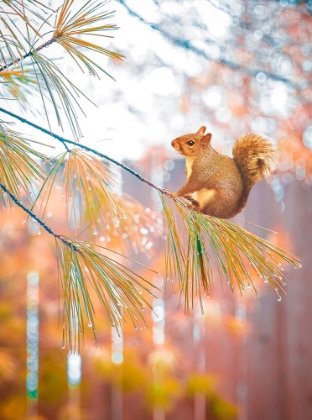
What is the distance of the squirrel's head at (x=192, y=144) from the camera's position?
0.60 m

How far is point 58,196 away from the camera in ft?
3.56

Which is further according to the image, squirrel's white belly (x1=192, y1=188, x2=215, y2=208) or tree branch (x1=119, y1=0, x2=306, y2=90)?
tree branch (x1=119, y1=0, x2=306, y2=90)

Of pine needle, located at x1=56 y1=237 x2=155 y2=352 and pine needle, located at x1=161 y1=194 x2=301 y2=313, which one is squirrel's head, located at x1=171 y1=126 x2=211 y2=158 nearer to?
pine needle, located at x1=161 y1=194 x2=301 y2=313

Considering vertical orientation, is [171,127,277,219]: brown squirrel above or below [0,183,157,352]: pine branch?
above

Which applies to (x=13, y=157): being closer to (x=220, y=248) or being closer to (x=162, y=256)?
(x=220, y=248)

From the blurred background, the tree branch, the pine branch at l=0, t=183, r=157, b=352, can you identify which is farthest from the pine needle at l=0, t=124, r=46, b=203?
the tree branch

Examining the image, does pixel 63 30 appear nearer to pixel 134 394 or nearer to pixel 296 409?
pixel 134 394

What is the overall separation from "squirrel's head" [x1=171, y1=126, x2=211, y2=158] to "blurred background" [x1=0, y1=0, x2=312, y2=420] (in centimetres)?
35

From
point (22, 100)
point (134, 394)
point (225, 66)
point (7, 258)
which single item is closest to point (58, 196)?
point (7, 258)

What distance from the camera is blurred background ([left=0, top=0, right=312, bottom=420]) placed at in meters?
1.06

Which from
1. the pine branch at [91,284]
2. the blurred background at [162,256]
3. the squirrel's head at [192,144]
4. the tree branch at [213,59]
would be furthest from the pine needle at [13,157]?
the tree branch at [213,59]

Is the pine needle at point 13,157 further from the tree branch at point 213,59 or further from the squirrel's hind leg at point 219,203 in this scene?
the tree branch at point 213,59

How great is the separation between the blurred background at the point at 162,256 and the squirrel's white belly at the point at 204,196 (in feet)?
1.16

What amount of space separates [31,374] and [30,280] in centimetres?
26
